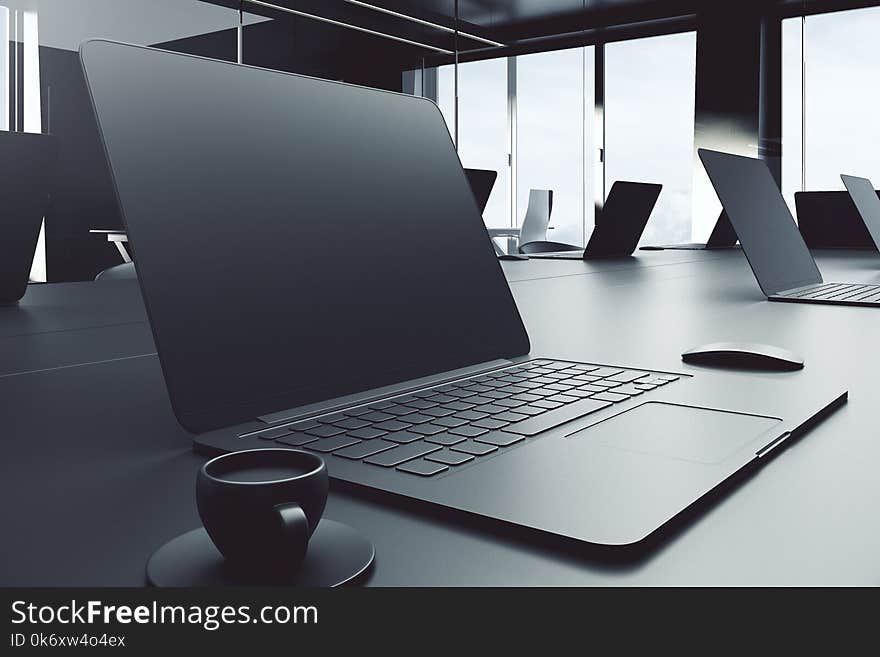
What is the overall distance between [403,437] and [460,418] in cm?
6

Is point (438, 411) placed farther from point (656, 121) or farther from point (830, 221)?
point (656, 121)

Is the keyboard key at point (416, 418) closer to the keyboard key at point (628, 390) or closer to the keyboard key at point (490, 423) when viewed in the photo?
the keyboard key at point (490, 423)

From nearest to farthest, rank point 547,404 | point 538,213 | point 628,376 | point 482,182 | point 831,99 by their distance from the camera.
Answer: point 547,404
point 628,376
point 482,182
point 831,99
point 538,213

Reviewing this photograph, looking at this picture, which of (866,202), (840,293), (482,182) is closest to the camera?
(840,293)

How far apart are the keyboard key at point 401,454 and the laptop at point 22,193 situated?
1075 mm

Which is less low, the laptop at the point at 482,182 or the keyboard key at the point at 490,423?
the laptop at the point at 482,182

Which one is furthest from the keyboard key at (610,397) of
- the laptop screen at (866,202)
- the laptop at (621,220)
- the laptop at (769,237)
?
the laptop at (621,220)

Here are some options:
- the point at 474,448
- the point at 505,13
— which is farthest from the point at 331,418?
the point at 505,13

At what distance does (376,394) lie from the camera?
2.24ft

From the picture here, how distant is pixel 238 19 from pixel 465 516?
14.7 ft

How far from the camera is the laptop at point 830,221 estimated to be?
3139 mm

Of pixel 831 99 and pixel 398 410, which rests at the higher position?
pixel 831 99

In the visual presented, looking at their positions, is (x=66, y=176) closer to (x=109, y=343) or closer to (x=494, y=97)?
(x=109, y=343)

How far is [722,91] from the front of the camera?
237 inches
